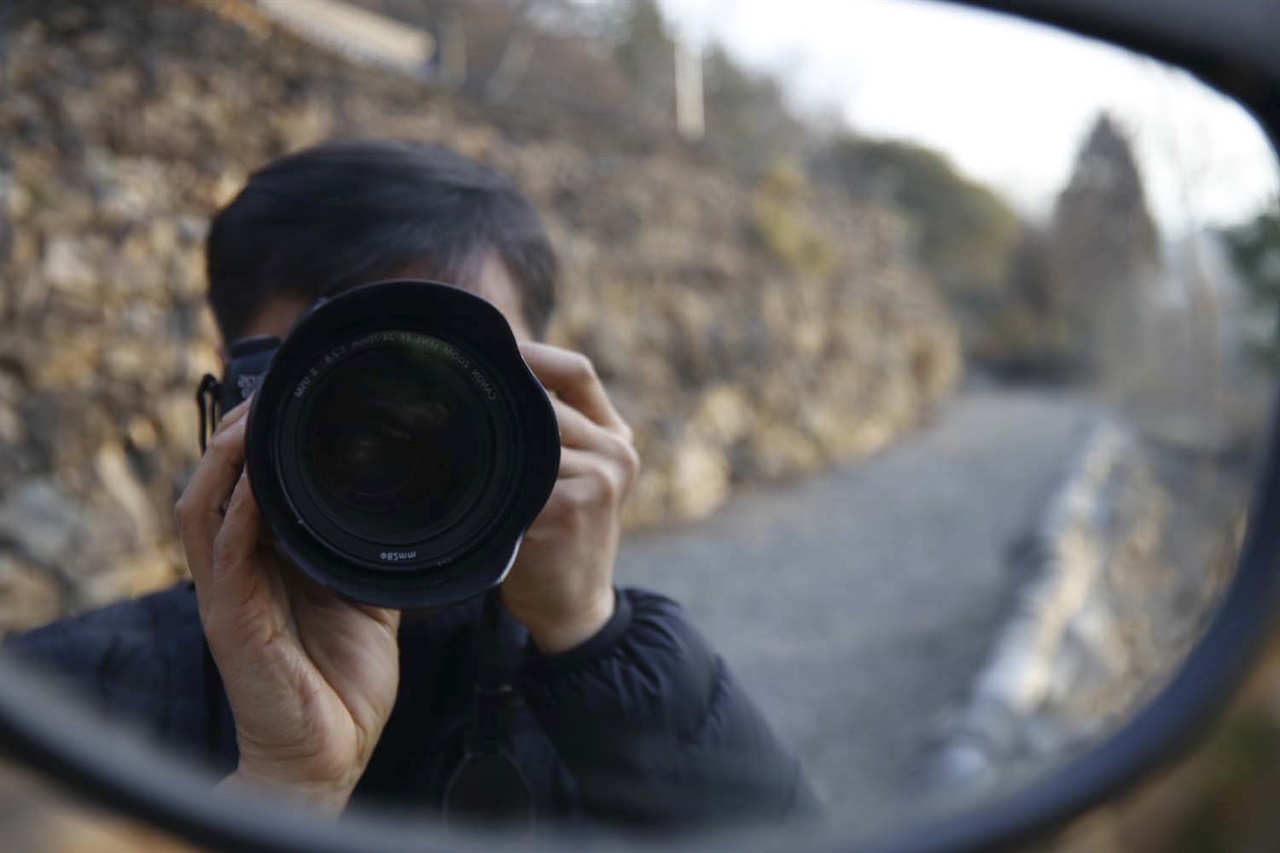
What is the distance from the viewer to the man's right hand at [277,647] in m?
0.81

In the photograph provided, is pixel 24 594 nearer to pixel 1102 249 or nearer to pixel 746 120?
pixel 1102 249

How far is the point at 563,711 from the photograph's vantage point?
0.94 m

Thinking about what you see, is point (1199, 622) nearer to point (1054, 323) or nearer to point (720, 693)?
point (720, 693)

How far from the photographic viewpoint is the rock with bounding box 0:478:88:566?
206 centimetres

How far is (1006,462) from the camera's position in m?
6.25

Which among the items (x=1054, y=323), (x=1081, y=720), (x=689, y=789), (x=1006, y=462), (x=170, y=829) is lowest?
(x=1006, y=462)

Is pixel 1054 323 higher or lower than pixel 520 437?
lower

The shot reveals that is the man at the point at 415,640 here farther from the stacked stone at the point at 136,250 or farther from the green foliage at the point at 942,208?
the green foliage at the point at 942,208

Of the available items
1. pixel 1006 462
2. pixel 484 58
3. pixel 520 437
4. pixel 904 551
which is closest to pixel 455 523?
pixel 520 437

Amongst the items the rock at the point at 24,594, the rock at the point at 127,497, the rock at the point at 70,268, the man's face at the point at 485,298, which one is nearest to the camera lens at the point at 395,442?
the man's face at the point at 485,298

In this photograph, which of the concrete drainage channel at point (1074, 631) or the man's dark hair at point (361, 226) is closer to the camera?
the man's dark hair at point (361, 226)

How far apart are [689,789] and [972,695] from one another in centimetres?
208

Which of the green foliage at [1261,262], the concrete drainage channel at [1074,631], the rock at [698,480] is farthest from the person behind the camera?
the rock at [698,480]

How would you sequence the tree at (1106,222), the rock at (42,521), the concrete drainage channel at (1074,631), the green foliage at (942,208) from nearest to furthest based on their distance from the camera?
the concrete drainage channel at (1074,631)
the tree at (1106,222)
the rock at (42,521)
the green foliage at (942,208)
